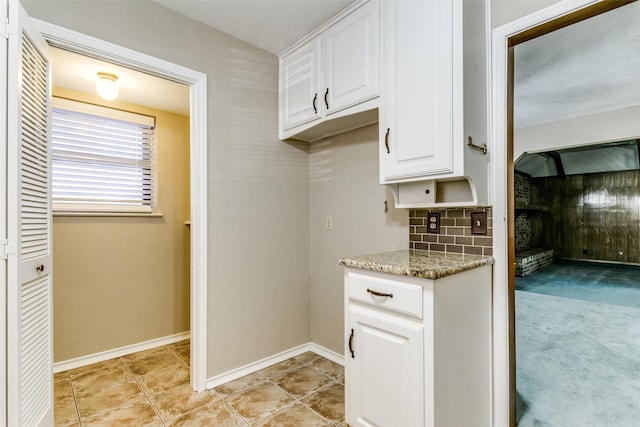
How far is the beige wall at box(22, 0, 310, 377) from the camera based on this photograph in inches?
78.6

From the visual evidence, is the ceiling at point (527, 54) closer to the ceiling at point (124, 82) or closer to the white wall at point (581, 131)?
the ceiling at point (124, 82)

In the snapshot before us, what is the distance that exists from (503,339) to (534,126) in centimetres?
399

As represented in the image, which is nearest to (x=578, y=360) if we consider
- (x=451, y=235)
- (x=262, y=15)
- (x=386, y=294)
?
(x=451, y=235)

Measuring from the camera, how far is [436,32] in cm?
142

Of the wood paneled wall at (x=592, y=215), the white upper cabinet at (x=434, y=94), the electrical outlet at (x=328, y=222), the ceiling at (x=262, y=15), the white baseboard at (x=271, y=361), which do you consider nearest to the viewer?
the white upper cabinet at (x=434, y=94)

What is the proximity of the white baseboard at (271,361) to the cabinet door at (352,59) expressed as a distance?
1.87 metres

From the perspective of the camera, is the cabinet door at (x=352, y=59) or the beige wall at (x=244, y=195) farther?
the beige wall at (x=244, y=195)

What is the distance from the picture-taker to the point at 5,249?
3.89 ft

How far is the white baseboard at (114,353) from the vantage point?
2.41 meters

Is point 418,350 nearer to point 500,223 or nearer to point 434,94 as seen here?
point 500,223

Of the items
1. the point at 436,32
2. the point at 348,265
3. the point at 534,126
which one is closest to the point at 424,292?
the point at 348,265

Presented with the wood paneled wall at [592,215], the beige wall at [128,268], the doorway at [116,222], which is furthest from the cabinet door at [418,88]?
the wood paneled wall at [592,215]

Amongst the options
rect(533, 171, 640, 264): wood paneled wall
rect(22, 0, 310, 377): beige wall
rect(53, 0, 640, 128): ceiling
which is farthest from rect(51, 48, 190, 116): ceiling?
rect(533, 171, 640, 264): wood paneled wall

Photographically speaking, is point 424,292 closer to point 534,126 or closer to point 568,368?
point 568,368
